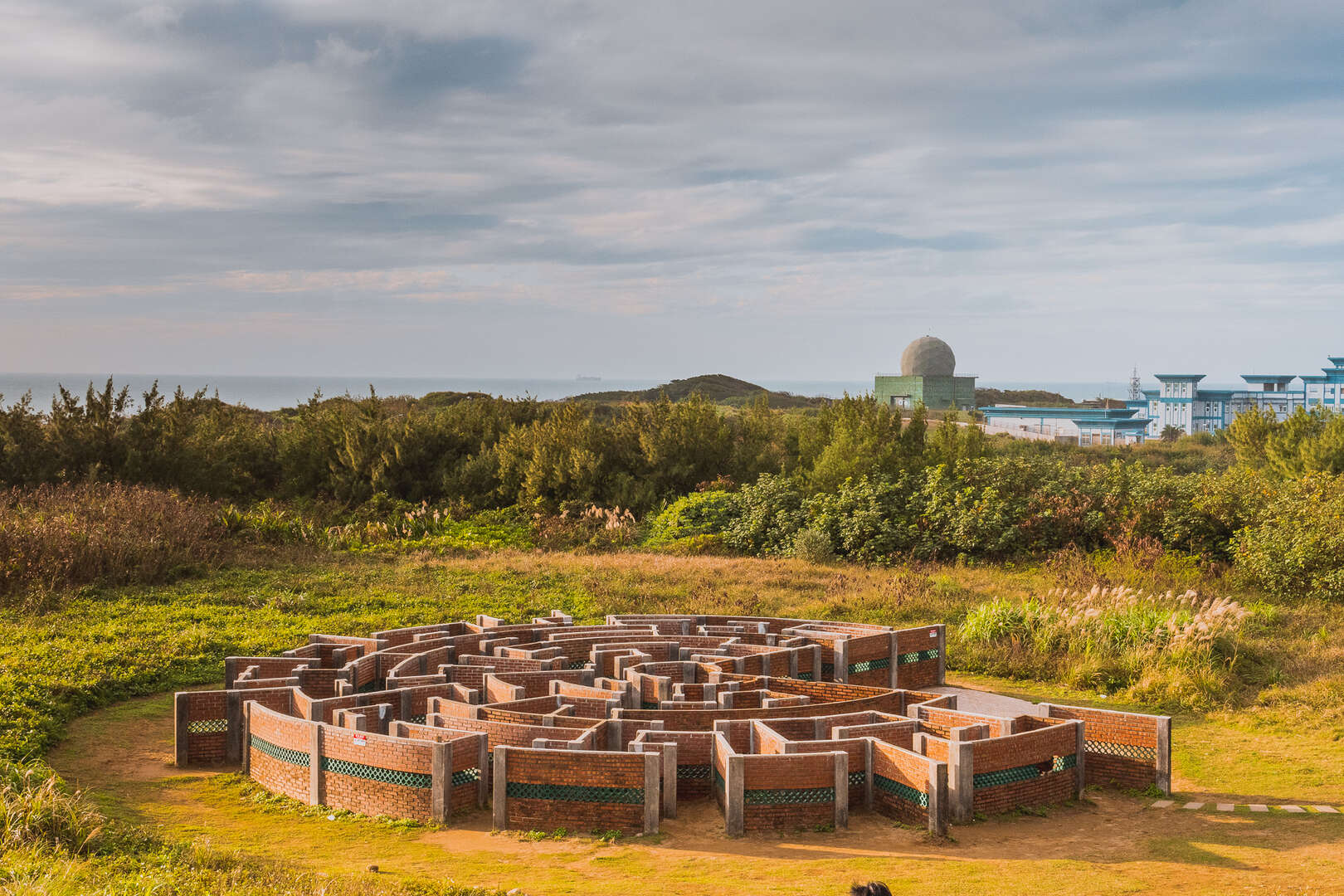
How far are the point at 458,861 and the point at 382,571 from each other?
1331 centimetres

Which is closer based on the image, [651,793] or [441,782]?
[651,793]

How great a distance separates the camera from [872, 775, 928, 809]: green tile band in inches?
326

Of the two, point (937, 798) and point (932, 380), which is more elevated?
point (932, 380)

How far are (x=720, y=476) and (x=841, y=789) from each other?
20748mm

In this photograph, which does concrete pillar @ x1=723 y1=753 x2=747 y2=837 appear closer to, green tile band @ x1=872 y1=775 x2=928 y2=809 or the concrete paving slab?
green tile band @ x1=872 y1=775 x2=928 y2=809

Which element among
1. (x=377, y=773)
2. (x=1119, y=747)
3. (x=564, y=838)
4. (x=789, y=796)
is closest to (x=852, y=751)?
(x=789, y=796)

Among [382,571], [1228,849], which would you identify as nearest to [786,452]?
[382,571]

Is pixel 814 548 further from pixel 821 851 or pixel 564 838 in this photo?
pixel 564 838

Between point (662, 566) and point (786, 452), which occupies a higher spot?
point (786, 452)

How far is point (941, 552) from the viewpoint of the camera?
23.1 meters

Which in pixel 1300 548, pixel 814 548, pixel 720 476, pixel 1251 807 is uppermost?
pixel 720 476

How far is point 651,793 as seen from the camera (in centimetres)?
812

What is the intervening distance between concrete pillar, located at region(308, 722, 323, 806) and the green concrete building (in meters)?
66.3

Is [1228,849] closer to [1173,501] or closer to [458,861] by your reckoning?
[458,861]
